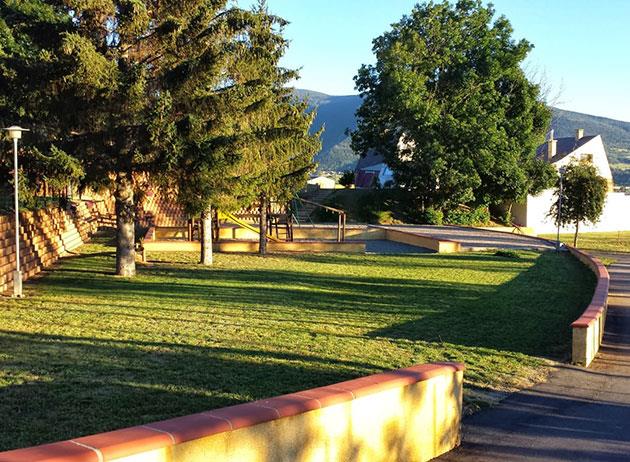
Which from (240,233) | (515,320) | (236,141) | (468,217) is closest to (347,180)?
(468,217)

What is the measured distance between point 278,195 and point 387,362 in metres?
14.0

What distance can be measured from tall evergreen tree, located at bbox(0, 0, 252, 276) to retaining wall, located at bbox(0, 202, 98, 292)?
2.02m

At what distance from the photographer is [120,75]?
43.7 ft

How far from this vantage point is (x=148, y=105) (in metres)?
13.8

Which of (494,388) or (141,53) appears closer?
(494,388)

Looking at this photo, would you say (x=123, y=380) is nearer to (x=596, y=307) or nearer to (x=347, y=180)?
(x=596, y=307)

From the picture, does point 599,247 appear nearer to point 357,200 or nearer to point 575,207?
point 575,207

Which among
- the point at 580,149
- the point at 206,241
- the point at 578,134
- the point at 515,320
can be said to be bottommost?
the point at 515,320

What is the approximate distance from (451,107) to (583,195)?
41.9 ft

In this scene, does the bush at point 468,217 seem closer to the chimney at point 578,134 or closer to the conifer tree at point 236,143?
the chimney at point 578,134

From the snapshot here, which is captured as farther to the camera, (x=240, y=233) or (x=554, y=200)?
(x=554, y=200)

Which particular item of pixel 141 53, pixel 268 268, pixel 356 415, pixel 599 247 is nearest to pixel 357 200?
pixel 599 247

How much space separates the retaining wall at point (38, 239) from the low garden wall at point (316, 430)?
32.3ft

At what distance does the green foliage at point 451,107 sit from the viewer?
39.9 meters
